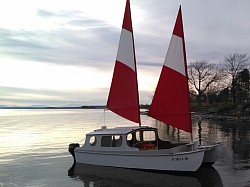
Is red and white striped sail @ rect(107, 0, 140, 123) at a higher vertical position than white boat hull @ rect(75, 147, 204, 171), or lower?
higher

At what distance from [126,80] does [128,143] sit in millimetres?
4744

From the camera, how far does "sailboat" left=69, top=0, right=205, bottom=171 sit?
17453 millimetres

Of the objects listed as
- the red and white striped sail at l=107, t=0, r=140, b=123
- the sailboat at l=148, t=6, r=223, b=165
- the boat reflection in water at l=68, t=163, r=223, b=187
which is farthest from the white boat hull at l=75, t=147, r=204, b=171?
the red and white striped sail at l=107, t=0, r=140, b=123

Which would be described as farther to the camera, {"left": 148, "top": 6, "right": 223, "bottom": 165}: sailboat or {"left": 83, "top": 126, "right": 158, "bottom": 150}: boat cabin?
{"left": 148, "top": 6, "right": 223, "bottom": 165}: sailboat

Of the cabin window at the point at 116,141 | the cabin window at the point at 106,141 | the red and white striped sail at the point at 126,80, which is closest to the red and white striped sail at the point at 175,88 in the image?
the red and white striped sail at the point at 126,80

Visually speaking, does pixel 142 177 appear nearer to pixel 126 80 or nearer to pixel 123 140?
pixel 123 140

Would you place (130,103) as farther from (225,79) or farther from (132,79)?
(225,79)

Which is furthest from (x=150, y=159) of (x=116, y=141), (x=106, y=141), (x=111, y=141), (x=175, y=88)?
(x=175, y=88)

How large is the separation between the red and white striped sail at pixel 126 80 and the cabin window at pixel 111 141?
2.27 m

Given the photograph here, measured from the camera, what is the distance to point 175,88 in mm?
19625

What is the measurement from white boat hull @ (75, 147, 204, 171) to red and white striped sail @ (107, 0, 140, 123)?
3075 millimetres

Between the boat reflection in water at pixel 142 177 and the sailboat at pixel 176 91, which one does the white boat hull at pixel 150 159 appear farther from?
the sailboat at pixel 176 91

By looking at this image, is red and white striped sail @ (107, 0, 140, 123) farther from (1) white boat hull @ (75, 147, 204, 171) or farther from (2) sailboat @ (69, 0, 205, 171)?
(1) white boat hull @ (75, 147, 204, 171)

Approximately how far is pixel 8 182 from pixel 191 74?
4024 inches
